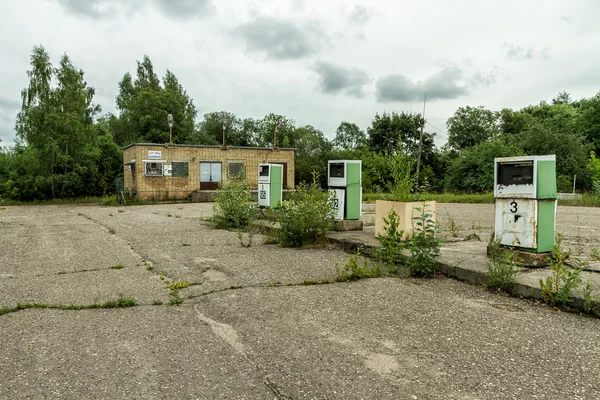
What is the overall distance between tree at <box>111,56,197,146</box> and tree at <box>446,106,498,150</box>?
33.5 metres

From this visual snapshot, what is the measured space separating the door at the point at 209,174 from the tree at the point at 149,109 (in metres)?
19.3

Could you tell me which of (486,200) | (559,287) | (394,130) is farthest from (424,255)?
(394,130)

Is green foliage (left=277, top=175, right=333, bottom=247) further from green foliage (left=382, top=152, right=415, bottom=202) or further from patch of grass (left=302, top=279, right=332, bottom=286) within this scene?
patch of grass (left=302, top=279, right=332, bottom=286)

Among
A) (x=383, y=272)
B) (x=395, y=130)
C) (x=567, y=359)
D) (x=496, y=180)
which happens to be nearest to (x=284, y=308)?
(x=383, y=272)

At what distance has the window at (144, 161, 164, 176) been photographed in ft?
90.8

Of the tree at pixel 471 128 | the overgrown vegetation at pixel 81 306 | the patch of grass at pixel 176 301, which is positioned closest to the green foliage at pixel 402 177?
the patch of grass at pixel 176 301

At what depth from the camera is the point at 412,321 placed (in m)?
3.85

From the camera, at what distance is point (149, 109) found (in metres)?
47.2

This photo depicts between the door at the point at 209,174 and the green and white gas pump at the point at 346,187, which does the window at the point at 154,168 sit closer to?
the door at the point at 209,174

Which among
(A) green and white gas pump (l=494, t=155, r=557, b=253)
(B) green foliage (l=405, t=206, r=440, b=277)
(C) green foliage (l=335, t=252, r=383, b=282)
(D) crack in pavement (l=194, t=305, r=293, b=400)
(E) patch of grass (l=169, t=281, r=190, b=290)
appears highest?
(A) green and white gas pump (l=494, t=155, r=557, b=253)

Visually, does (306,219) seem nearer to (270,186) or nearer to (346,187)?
(346,187)

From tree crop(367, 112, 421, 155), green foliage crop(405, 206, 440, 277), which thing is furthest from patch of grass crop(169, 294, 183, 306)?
tree crop(367, 112, 421, 155)

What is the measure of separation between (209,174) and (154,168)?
3699 millimetres

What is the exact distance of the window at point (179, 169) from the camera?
1128 inches
